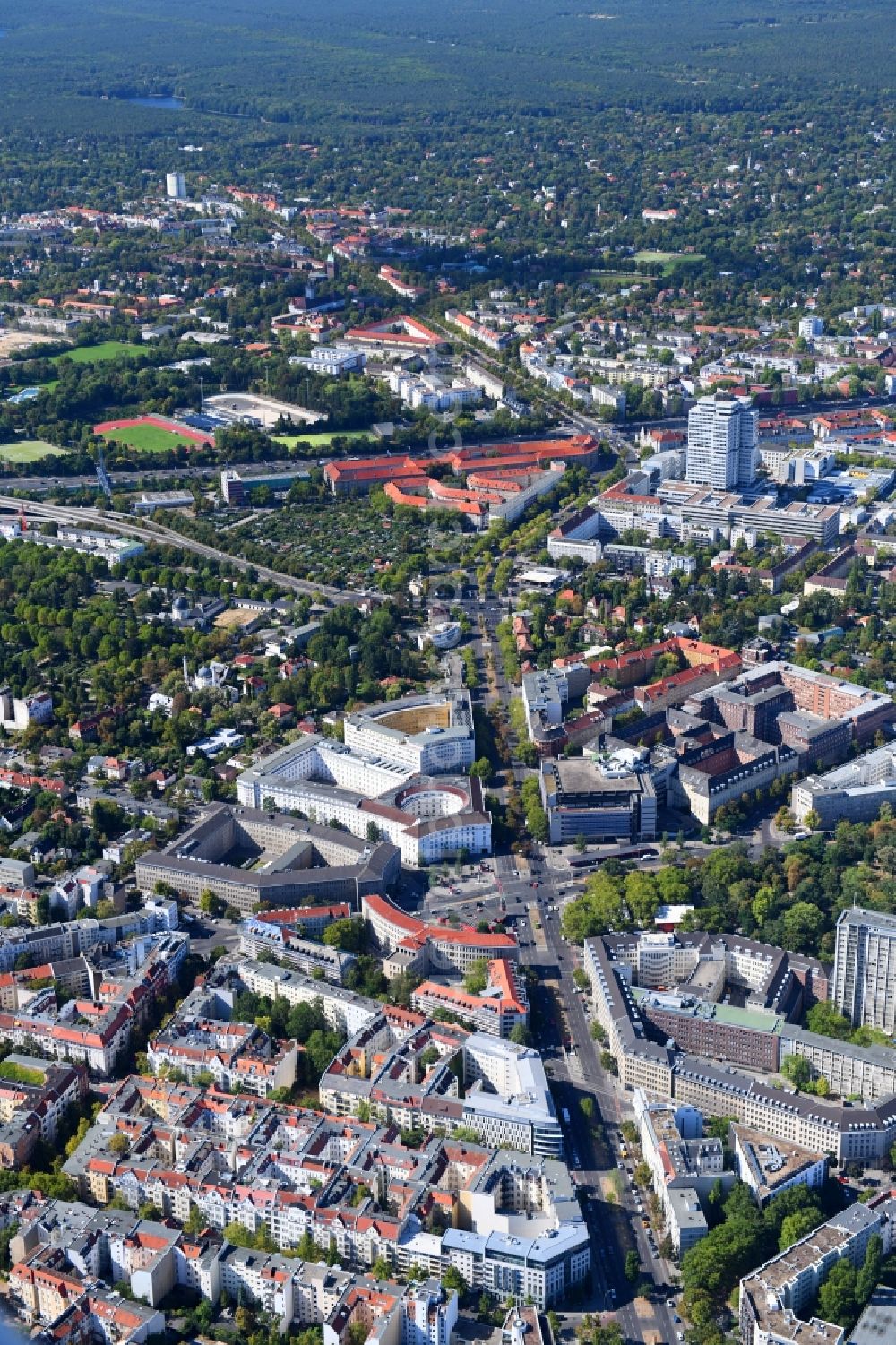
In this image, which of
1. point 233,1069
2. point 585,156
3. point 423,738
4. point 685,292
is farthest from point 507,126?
point 233,1069

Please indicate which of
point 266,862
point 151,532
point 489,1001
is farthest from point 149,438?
point 489,1001

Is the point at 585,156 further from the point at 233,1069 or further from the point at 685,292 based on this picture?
the point at 233,1069

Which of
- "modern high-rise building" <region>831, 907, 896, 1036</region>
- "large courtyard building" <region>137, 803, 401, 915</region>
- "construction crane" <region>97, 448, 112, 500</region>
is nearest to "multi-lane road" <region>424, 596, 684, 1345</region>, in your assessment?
"large courtyard building" <region>137, 803, 401, 915</region>

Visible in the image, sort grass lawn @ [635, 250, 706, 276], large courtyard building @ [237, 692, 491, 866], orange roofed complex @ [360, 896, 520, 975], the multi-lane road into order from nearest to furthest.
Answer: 1. the multi-lane road
2. orange roofed complex @ [360, 896, 520, 975]
3. large courtyard building @ [237, 692, 491, 866]
4. grass lawn @ [635, 250, 706, 276]

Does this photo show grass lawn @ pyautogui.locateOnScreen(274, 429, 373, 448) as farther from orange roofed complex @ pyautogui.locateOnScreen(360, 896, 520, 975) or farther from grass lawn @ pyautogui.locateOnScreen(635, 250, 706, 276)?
orange roofed complex @ pyautogui.locateOnScreen(360, 896, 520, 975)

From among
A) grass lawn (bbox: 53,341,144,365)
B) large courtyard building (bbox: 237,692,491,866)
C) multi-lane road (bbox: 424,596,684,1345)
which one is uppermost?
grass lawn (bbox: 53,341,144,365)

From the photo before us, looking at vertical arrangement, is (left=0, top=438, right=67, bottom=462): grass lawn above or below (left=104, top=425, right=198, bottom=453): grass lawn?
below
